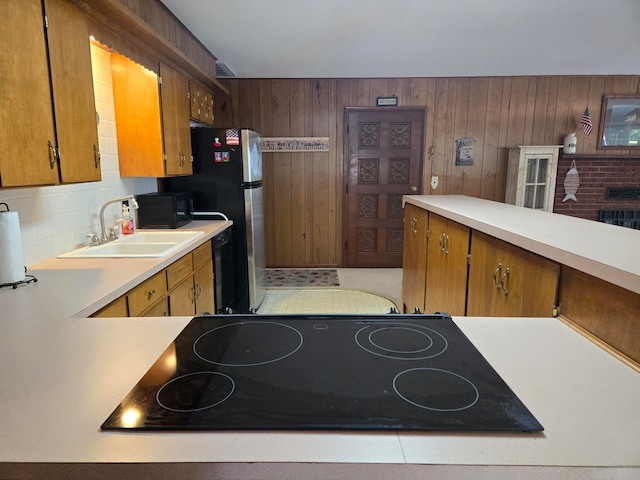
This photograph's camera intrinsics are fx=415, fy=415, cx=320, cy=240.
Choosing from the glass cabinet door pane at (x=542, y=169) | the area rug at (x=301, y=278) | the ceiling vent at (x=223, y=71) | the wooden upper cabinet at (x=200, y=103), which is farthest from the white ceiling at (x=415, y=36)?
the area rug at (x=301, y=278)

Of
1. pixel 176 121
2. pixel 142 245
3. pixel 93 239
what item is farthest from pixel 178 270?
pixel 176 121

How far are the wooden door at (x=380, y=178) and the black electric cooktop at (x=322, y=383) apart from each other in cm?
433

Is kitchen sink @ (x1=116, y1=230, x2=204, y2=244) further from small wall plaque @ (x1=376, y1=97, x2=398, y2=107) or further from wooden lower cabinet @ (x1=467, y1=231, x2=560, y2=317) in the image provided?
small wall plaque @ (x1=376, y1=97, x2=398, y2=107)

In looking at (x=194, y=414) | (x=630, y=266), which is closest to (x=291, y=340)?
(x=194, y=414)

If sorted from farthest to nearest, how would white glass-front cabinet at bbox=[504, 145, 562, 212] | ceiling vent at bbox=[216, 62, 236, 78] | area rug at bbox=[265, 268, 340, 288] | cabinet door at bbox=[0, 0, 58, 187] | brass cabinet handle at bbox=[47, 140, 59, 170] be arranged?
1. white glass-front cabinet at bbox=[504, 145, 562, 212]
2. area rug at bbox=[265, 268, 340, 288]
3. ceiling vent at bbox=[216, 62, 236, 78]
4. brass cabinet handle at bbox=[47, 140, 59, 170]
5. cabinet door at bbox=[0, 0, 58, 187]

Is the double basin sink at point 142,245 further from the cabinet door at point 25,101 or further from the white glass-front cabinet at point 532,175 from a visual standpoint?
the white glass-front cabinet at point 532,175

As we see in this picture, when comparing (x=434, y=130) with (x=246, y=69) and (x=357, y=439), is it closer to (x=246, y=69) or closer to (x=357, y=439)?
(x=246, y=69)

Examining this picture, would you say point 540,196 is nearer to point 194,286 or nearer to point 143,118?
point 194,286

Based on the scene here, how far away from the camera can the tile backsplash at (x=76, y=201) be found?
201 cm

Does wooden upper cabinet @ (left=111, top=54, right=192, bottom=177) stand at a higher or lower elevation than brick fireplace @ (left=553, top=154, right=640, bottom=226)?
higher

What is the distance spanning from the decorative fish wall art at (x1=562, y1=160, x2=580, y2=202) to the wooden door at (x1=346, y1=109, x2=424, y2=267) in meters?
1.86

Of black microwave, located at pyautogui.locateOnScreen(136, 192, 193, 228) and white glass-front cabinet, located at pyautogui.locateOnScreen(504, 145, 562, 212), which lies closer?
black microwave, located at pyautogui.locateOnScreen(136, 192, 193, 228)

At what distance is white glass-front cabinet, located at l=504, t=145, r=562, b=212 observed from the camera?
5051mm

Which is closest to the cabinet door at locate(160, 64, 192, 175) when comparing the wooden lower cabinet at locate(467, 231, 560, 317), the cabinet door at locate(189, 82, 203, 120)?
the cabinet door at locate(189, 82, 203, 120)
